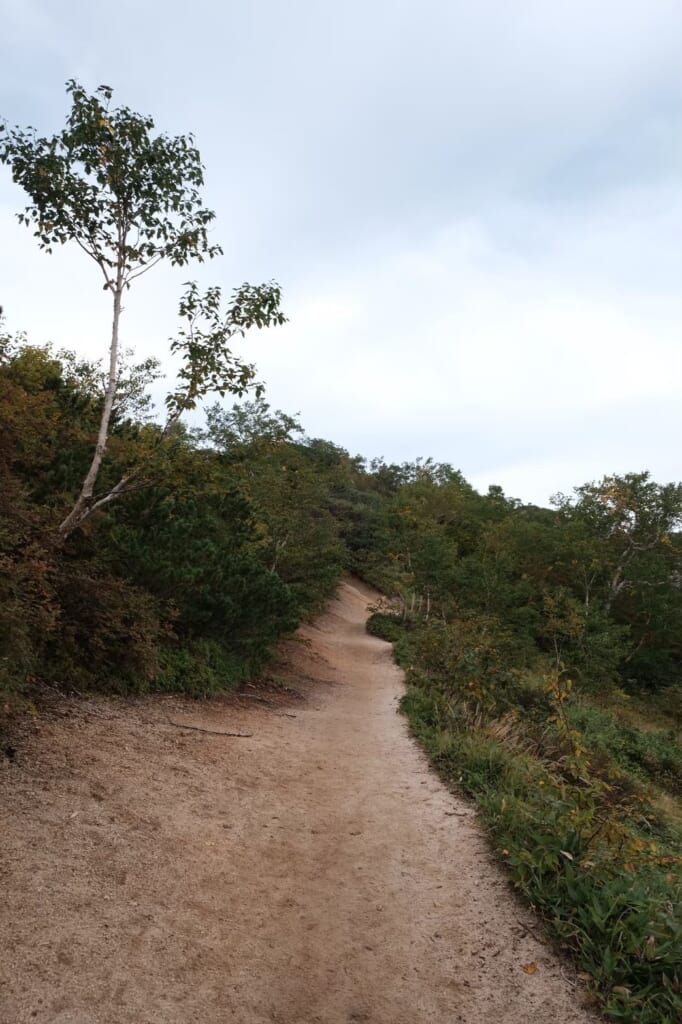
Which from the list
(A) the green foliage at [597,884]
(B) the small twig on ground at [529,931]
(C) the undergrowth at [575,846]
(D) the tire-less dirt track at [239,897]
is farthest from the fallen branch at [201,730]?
(B) the small twig on ground at [529,931]

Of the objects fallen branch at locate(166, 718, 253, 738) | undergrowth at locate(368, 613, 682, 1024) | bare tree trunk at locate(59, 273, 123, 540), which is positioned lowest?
fallen branch at locate(166, 718, 253, 738)

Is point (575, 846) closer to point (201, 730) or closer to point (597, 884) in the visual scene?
point (597, 884)

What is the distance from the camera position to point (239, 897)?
145 inches

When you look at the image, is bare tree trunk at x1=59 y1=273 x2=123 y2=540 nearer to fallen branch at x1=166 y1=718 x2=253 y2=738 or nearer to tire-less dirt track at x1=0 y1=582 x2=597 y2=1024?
tire-less dirt track at x1=0 y1=582 x2=597 y2=1024

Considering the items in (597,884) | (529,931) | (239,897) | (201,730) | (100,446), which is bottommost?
(201,730)

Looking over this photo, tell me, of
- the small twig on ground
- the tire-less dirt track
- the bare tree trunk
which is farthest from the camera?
the bare tree trunk

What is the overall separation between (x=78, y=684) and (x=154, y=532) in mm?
2515

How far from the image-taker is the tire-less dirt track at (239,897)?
9.11 ft

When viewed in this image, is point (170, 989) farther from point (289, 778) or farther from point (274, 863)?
point (289, 778)

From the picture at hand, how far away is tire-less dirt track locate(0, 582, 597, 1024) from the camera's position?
2.78 meters

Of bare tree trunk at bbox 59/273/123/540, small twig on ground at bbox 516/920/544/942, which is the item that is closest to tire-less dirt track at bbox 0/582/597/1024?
small twig on ground at bbox 516/920/544/942

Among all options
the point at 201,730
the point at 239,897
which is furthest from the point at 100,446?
the point at 239,897

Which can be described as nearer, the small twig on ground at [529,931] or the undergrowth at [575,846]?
the undergrowth at [575,846]

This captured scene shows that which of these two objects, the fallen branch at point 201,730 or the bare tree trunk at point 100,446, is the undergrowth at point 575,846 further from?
the bare tree trunk at point 100,446
